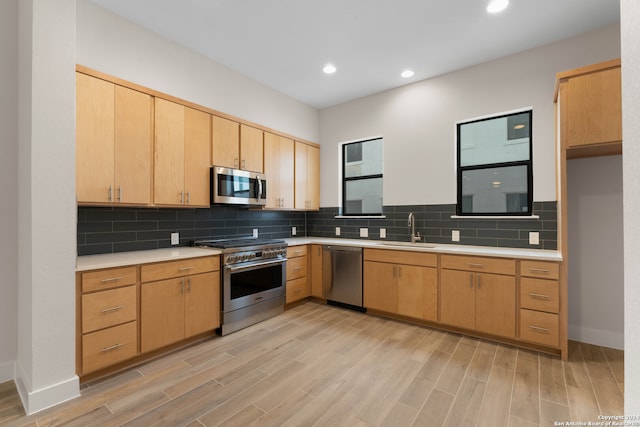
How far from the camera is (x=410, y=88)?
3.97m

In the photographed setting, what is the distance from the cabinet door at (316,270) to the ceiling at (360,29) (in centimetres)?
239

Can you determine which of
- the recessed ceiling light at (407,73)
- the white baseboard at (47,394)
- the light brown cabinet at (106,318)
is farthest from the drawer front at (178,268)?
the recessed ceiling light at (407,73)

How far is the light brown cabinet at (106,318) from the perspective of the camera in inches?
83.9

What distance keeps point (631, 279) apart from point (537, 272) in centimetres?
245

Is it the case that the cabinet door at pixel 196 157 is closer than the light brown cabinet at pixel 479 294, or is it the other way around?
the light brown cabinet at pixel 479 294

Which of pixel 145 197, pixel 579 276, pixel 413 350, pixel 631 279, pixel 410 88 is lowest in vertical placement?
pixel 413 350

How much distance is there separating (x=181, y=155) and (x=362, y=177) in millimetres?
2611

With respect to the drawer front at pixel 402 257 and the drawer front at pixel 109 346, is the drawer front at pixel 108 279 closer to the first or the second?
the drawer front at pixel 109 346

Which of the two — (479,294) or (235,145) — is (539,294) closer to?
(479,294)

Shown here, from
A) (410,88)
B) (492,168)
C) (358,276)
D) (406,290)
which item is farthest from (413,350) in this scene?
(410,88)

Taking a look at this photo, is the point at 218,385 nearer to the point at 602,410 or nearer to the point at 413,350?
the point at 413,350

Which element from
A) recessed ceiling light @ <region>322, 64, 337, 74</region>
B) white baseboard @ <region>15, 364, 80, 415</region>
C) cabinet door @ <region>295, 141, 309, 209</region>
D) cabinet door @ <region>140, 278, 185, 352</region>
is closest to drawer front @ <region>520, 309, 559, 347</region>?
cabinet door @ <region>295, 141, 309, 209</region>

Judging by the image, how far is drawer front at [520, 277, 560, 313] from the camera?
259 cm

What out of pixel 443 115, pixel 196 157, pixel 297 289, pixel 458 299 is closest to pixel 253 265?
pixel 297 289
